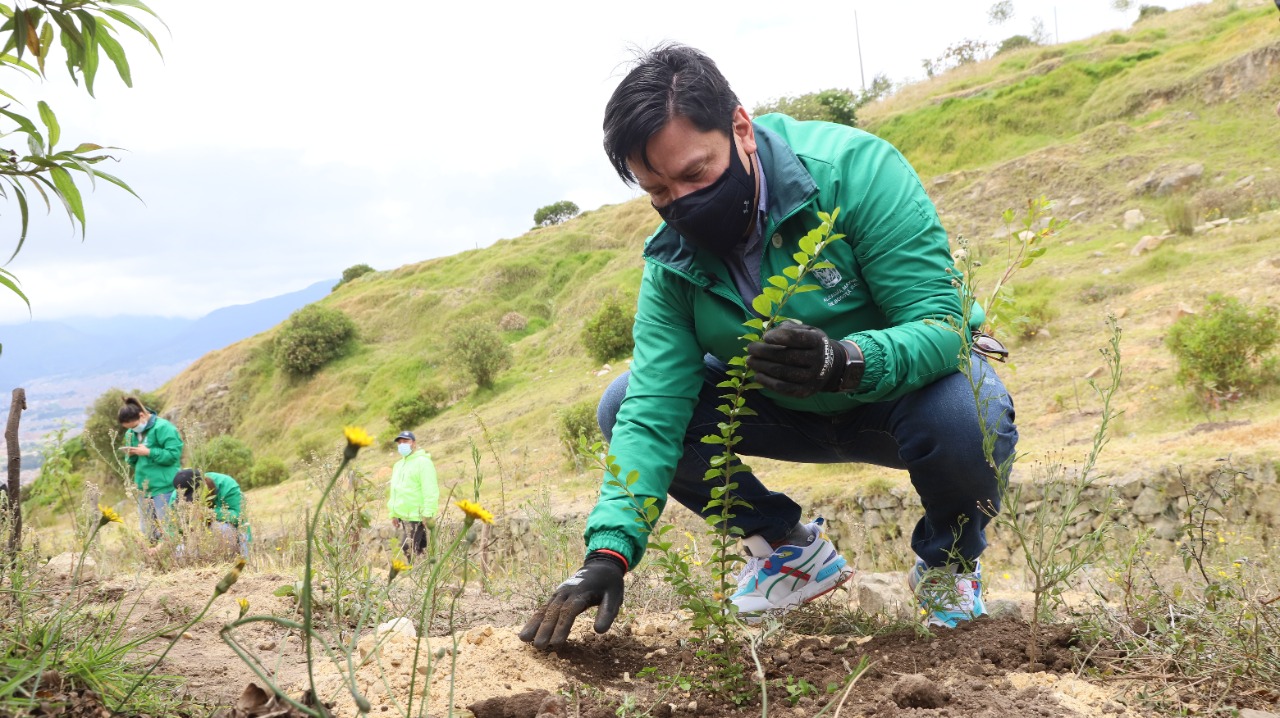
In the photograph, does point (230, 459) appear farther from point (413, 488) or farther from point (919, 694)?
point (919, 694)

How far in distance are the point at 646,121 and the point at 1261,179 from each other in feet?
42.9

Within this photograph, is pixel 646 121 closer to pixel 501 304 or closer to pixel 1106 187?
pixel 1106 187

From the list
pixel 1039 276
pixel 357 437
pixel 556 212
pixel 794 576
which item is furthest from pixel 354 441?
pixel 556 212

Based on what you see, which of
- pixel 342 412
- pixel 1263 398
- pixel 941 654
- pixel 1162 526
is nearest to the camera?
pixel 941 654

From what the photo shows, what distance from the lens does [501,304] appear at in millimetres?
27000

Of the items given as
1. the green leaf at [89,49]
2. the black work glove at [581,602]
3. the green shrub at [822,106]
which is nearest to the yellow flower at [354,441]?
the green leaf at [89,49]

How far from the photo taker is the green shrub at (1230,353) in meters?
6.39

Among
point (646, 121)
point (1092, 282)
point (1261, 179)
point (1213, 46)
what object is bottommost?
point (1092, 282)

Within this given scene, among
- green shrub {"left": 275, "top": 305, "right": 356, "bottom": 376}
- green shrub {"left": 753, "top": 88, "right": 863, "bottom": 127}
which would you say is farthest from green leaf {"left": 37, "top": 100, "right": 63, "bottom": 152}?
green shrub {"left": 275, "top": 305, "right": 356, "bottom": 376}

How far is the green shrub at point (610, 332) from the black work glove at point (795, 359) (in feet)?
42.2

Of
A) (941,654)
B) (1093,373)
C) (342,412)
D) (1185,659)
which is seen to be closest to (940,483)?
(941,654)

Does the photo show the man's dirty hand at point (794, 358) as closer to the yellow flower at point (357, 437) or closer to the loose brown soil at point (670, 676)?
the loose brown soil at point (670, 676)

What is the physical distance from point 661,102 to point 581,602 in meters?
1.26

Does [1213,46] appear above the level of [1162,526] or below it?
above
